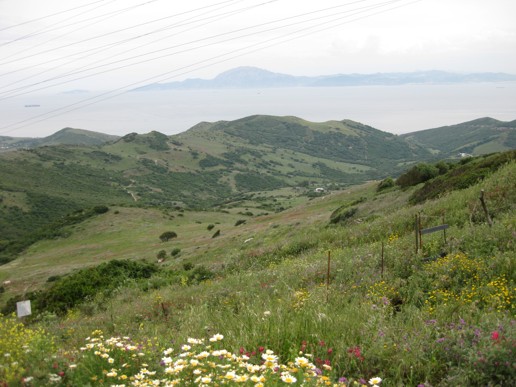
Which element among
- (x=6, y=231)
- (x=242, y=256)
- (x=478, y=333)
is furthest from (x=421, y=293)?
(x=6, y=231)

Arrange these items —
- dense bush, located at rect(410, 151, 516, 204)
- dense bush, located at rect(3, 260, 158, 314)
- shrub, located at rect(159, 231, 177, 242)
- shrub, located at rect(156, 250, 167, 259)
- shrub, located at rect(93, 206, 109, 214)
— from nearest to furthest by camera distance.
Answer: dense bush, located at rect(3, 260, 158, 314), dense bush, located at rect(410, 151, 516, 204), shrub, located at rect(156, 250, 167, 259), shrub, located at rect(159, 231, 177, 242), shrub, located at rect(93, 206, 109, 214)

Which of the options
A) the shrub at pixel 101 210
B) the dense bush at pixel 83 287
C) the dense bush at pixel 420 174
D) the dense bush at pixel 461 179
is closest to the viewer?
the dense bush at pixel 83 287

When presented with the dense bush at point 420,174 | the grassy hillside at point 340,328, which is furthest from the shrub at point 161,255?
the grassy hillside at point 340,328

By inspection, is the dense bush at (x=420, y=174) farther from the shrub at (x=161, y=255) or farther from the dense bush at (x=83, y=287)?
the shrub at (x=161, y=255)

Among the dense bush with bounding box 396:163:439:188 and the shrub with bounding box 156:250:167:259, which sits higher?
the dense bush with bounding box 396:163:439:188

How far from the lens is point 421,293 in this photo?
7598 millimetres

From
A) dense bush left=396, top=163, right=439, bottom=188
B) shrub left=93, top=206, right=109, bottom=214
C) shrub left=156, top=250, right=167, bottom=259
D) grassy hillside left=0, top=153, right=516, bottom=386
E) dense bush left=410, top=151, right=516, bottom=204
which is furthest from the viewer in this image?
shrub left=93, top=206, right=109, bottom=214

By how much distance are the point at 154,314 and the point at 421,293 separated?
21.5 ft

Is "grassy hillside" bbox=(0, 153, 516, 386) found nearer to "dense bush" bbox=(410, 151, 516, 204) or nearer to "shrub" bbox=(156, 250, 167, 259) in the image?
"dense bush" bbox=(410, 151, 516, 204)

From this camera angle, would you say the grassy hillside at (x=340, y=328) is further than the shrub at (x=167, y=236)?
No

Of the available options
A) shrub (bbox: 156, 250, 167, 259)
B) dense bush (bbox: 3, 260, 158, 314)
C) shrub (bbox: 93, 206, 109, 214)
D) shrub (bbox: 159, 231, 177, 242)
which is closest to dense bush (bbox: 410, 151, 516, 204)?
dense bush (bbox: 3, 260, 158, 314)

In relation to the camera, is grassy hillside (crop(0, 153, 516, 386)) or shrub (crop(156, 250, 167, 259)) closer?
grassy hillside (crop(0, 153, 516, 386))

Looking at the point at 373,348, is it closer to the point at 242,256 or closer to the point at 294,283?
the point at 294,283

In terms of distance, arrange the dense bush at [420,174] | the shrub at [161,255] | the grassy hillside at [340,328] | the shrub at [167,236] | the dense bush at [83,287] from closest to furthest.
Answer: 1. the grassy hillside at [340,328]
2. the dense bush at [83,287]
3. the dense bush at [420,174]
4. the shrub at [161,255]
5. the shrub at [167,236]
